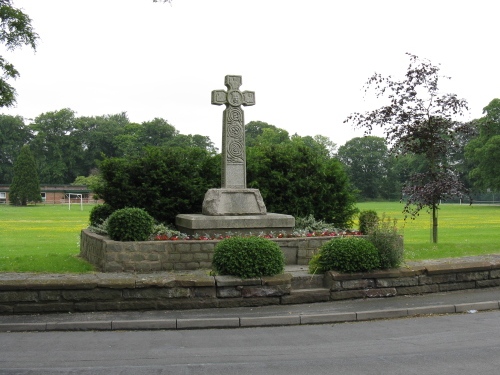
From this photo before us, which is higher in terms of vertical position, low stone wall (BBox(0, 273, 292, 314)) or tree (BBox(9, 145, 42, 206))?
tree (BBox(9, 145, 42, 206))

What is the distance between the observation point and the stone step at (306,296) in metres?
9.58

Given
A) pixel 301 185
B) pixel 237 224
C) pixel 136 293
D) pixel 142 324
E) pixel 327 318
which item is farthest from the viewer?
pixel 301 185

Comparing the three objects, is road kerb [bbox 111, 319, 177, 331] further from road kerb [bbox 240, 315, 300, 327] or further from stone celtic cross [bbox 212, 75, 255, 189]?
stone celtic cross [bbox 212, 75, 255, 189]

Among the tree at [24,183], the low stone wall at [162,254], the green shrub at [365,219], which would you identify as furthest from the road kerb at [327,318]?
the tree at [24,183]

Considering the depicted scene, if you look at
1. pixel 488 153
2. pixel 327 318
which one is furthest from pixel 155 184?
pixel 488 153

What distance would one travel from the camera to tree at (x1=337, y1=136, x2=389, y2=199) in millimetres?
99875

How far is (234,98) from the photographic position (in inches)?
572

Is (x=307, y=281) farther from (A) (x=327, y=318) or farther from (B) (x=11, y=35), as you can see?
(B) (x=11, y=35)

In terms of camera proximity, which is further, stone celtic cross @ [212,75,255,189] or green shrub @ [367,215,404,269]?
stone celtic cross @ [212,75,255,189]

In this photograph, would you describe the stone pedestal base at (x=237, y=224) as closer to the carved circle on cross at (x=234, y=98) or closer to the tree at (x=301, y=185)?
the carved circle on cross at (x=234, y=98)

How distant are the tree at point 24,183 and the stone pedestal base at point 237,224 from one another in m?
70.7

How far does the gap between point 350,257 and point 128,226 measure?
4600mm

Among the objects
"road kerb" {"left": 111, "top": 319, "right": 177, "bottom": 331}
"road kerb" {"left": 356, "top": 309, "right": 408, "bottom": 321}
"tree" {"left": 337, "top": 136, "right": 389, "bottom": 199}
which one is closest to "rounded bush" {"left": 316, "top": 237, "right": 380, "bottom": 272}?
"road kerb" {"left": 356, "top": 309, "right": 408, "bottom": 321}

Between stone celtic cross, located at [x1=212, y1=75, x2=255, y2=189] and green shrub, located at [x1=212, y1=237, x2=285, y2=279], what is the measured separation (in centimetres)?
449
